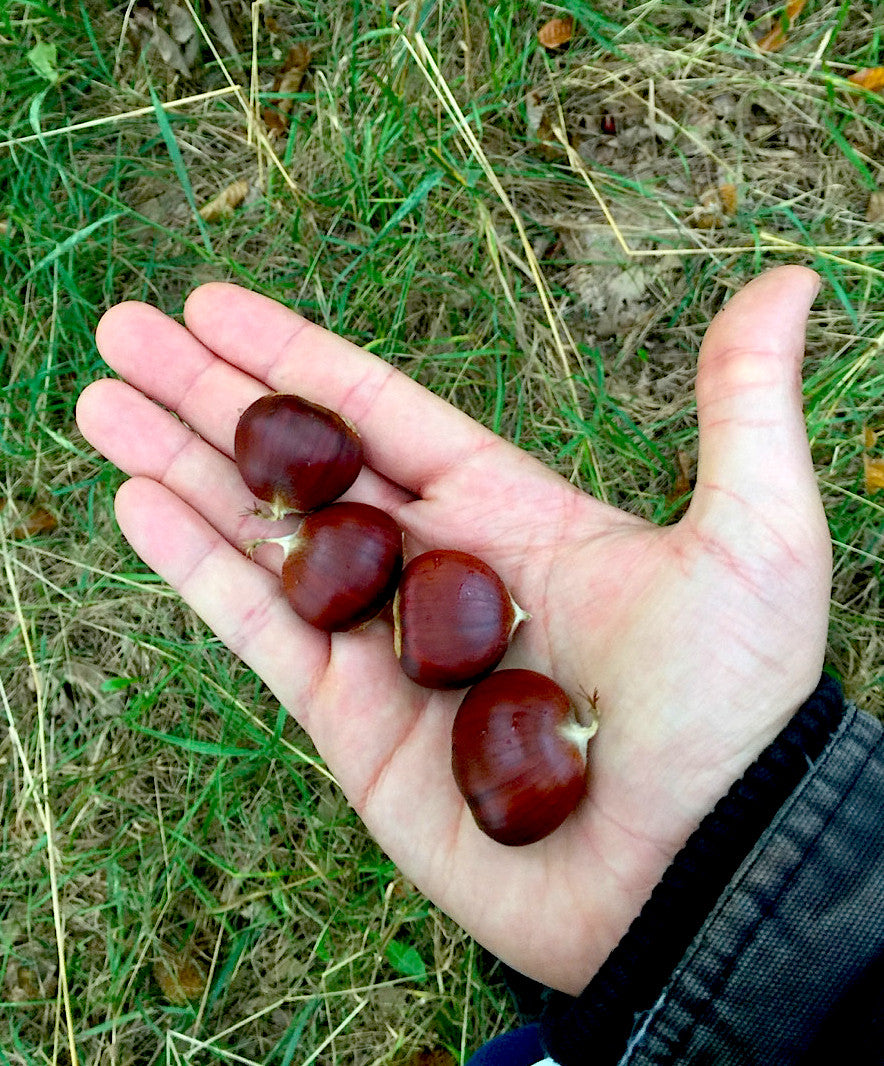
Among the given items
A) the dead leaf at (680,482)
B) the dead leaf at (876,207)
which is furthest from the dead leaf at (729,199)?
the dead leaf at (680,482)

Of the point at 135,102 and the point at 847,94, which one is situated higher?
the point at 847,94

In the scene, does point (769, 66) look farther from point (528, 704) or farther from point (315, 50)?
point (528, 704)

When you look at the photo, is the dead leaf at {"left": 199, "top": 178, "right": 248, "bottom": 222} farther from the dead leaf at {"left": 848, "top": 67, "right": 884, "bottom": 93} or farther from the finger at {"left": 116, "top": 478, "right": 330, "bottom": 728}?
the dead leaf at {"left": 848, "top": 67, "right": 884, "bottom": 93}

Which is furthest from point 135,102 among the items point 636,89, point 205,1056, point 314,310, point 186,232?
point 205,1056

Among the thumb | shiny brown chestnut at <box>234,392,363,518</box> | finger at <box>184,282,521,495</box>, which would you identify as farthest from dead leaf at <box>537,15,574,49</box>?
shiny brown chestnut at <box>234,392,363,518</box>

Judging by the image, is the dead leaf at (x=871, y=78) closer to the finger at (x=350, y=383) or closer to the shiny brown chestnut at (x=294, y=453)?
the finger at (x=350, y=383)

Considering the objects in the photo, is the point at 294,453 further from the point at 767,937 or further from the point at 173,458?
the point at 767,937

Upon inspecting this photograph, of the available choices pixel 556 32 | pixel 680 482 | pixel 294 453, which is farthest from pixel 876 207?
pixel 294 453
